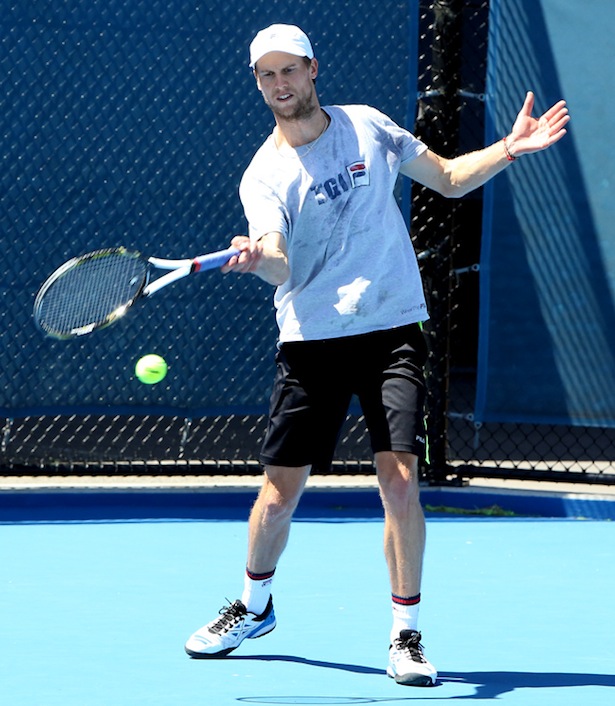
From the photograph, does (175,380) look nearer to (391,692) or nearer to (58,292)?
(58,292)

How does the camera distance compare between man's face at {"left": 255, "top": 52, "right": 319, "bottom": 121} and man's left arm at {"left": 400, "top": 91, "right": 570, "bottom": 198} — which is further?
man's left arm at {"left": 400, "top": 91, "right": 570, "bottom": 198}

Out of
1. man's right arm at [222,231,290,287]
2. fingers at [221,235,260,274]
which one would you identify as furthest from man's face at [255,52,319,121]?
fingers at [221,235,260,274]

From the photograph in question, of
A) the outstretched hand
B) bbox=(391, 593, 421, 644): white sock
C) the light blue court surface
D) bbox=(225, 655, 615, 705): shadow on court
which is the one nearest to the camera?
bbox=(225, 655, 615, 705): shadow on court

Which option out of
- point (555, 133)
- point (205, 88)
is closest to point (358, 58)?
point (205, 88)

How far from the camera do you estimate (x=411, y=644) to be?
3.70 m

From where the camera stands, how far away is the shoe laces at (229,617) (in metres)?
3.94

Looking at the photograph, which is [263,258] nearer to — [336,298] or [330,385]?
[336,298]

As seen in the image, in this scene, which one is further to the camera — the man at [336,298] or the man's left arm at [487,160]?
the man's left arm at [487,160]

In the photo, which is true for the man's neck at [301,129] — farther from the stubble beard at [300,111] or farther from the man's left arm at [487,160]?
the man's left arm at [487,160]

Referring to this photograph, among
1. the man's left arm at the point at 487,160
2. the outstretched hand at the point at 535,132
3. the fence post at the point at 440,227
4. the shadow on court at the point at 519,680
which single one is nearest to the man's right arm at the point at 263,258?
the man's left arm at the point at 487,160

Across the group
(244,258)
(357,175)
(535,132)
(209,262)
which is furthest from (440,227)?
(209,262)

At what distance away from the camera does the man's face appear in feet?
12.6

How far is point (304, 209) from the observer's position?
3861 mm

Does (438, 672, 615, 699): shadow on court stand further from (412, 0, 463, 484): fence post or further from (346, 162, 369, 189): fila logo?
(412, 0, 463, 484): fence post
